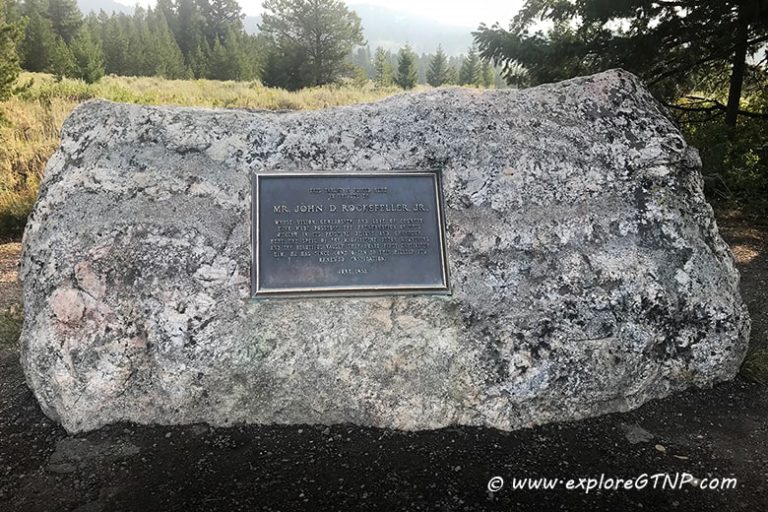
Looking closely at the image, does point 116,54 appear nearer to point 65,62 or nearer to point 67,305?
point 65,62

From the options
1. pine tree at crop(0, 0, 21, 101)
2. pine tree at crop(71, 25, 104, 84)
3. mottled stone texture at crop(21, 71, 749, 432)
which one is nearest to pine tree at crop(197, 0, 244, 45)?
pine tree at crop(71, 25, 104, 84)

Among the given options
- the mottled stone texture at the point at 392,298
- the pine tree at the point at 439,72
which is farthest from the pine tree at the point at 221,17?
the mottled stone texture at the point at 392,298

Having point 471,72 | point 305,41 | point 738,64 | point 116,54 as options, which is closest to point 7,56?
point 738,64

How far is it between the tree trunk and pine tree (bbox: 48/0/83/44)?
45.0 m

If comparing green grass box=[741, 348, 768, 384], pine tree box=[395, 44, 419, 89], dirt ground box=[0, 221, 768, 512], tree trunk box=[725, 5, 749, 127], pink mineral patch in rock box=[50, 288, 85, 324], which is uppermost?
pine tree box=[395, 44, 419, 89]

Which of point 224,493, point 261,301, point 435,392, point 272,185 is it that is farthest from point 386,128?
point 224,493

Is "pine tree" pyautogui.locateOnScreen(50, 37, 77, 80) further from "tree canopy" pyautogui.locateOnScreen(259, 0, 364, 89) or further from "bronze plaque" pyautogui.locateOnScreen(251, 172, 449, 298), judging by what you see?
"bronze plaque" pyautogui.locateOnScreen(251, 172, 449, 298)

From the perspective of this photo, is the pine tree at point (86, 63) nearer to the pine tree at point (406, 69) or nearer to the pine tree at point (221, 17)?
the pine tree at point (406, 69)

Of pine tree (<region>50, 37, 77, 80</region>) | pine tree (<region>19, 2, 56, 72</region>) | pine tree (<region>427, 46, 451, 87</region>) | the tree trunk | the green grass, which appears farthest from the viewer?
pine tree (<region>427, 46, 451, 87</region>)

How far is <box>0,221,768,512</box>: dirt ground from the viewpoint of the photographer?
8.42 feet

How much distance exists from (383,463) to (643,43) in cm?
731

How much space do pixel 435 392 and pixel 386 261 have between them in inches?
31.9

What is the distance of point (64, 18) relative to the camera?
1607 inches

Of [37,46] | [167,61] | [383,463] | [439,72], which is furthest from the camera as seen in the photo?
[439,72]
